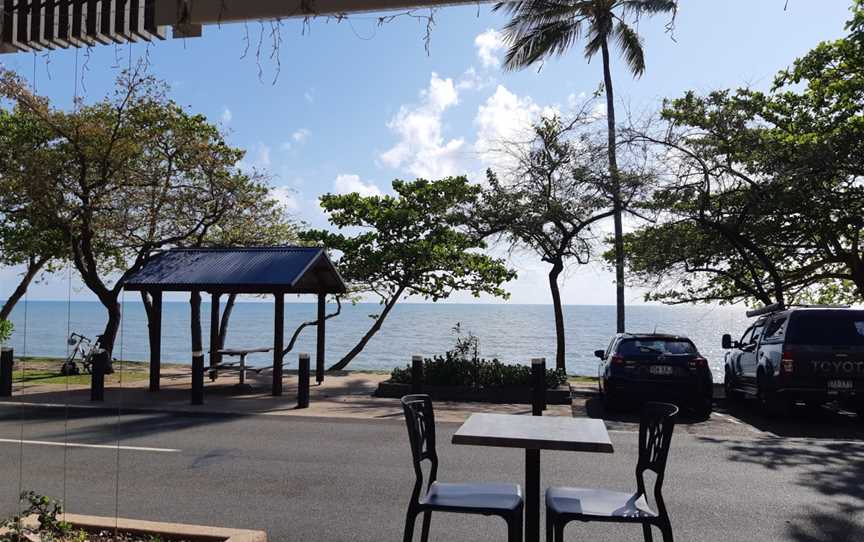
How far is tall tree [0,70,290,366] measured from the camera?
63.4ft

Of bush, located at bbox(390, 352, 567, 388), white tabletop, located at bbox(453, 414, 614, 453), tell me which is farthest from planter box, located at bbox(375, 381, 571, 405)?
white tabletop, located at bbox(453, 414, 614, 453)

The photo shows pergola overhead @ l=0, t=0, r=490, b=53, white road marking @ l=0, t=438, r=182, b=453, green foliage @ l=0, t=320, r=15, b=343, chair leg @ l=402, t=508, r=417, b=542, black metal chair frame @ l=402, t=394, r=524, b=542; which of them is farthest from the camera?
white road marking @ l=0, t=438, r=182, b=453

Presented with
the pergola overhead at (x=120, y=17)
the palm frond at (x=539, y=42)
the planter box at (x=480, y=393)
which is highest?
the palm frond at (x=539, y=42)

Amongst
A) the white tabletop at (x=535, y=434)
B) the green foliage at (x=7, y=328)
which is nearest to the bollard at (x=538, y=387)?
the white tabletop at (x=535, y=434)

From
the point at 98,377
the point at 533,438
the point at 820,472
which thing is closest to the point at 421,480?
the point at 533,438

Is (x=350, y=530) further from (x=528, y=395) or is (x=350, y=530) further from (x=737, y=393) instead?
(x=737, y=393)

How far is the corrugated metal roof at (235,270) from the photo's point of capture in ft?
52.2

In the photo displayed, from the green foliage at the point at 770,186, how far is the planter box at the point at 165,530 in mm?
17014

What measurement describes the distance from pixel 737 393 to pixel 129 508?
13.2 metres

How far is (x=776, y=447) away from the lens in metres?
10.6

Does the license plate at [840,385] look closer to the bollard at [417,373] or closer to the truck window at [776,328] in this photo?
the truck window at [776,328]

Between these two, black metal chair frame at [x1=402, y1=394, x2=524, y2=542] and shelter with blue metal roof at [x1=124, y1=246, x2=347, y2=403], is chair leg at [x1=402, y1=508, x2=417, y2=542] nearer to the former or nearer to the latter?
black metal chair frame at [x1=402, y1=394, x2=524, y2=542]

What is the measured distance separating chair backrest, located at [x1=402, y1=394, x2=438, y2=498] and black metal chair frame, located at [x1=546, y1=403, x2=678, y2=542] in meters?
0.86

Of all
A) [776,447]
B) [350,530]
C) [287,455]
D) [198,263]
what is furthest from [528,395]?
[350,530]
